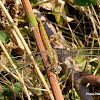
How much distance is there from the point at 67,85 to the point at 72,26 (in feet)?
2.44

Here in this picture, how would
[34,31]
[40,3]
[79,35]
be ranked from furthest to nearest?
[79,35] → [40,3] → [34,31]

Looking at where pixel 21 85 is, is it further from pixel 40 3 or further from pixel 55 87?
pixel 40 3

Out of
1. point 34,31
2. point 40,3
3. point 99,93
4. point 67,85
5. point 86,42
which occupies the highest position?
point 40,3

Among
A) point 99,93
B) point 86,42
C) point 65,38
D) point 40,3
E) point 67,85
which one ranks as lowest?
point 99,93

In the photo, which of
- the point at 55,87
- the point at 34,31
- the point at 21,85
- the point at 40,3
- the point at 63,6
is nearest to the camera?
the point at 55,87

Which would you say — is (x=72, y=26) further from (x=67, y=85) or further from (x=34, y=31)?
(x=34, y=31)

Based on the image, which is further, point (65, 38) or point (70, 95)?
point (65, 38)

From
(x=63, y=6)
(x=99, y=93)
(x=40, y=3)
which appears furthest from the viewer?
(x=63, y=6)

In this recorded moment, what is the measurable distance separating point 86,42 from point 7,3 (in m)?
0.95

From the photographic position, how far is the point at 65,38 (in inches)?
65.9

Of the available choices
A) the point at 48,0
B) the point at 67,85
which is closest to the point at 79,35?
the point at 48,0

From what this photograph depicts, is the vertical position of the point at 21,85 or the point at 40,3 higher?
the point at 40,3

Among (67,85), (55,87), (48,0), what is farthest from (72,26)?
(55,87)

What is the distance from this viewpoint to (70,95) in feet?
4.37
